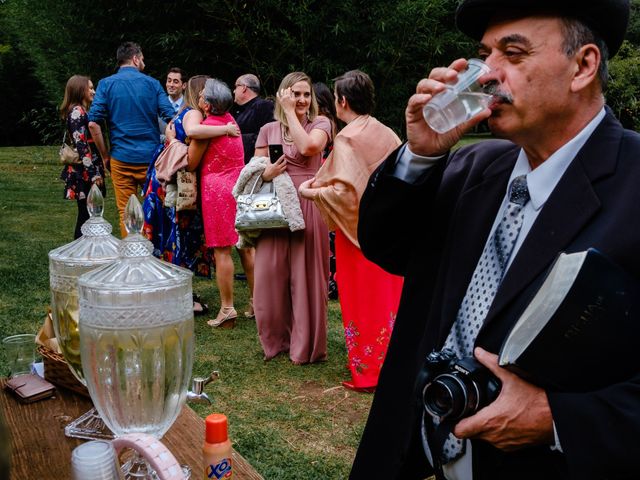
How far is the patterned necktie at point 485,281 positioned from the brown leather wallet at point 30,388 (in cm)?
110

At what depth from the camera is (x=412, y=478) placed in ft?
5.38

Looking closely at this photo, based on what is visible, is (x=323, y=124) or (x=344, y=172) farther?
(x=323, y=124)

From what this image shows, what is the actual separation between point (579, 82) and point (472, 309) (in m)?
0.54

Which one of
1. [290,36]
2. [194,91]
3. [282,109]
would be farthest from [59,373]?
[290,36]

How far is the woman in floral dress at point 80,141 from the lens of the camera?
6.51 meters

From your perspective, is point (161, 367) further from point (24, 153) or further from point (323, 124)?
point (24, 153)

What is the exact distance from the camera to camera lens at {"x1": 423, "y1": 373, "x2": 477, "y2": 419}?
129 cm

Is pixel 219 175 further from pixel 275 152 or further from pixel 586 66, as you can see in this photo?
pixel 586 66

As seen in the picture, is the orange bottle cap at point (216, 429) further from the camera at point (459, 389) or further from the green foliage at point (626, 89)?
the green foliage at point (626, 89)

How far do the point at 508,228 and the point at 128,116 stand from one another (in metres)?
5.38

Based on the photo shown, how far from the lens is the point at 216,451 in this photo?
1.29m

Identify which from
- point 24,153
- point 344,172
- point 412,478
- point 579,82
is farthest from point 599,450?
point 24,153

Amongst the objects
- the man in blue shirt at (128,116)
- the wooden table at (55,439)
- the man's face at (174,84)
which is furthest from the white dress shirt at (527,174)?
the man's face at (174,84)

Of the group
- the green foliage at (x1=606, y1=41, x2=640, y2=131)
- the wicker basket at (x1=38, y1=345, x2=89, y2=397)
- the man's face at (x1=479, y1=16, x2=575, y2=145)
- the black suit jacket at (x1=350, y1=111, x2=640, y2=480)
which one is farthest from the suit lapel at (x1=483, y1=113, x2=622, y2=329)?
the green foliage at (x1=606, y1=41, x2=640, y2=131)
